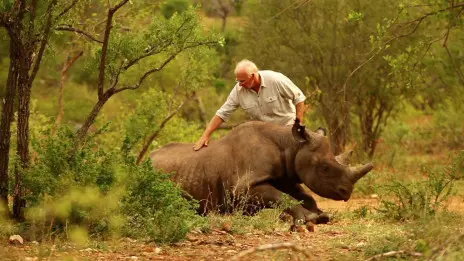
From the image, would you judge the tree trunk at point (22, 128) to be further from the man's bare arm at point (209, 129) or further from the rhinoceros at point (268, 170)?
the man's bare arm at point (209, 129)

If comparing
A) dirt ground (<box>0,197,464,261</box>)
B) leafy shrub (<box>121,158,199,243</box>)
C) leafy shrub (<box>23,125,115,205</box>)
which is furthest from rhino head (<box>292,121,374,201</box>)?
leafy shrub (<box>23,125,115,205</box>)

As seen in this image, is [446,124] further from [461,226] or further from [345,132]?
[461,226]

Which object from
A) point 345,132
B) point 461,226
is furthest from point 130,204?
point 345,132

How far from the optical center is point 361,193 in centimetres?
1778

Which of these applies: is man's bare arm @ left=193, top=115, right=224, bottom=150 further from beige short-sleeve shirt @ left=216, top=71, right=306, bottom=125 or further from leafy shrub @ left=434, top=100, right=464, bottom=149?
leafy shrub @ left=434, top=100, right=464, bottom=149

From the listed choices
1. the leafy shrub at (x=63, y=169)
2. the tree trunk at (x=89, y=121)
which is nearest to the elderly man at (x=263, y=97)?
the tree trunk at (x=89, y=121)

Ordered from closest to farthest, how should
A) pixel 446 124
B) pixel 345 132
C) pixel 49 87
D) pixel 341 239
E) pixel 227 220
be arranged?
1. pixel 341 239
2. pixel 227 220
3. pixel 345 132
4. pixel 446 124
5. pixel 49 87

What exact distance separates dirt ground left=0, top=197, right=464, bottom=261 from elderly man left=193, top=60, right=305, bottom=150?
10.1ft

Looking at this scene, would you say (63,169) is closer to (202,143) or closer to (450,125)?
(202,143)

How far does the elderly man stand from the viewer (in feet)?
43.1

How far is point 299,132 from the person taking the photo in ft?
41.2

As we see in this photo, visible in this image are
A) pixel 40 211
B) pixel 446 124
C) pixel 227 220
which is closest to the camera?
pixel 40 211

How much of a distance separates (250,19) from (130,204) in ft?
53.0

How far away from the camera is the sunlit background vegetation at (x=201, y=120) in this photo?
941 cm
